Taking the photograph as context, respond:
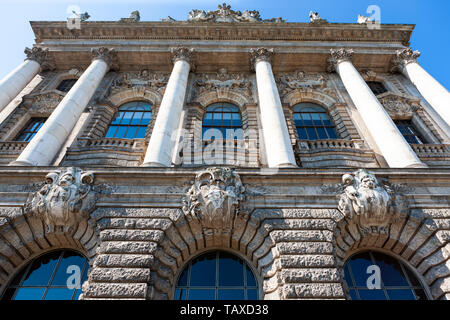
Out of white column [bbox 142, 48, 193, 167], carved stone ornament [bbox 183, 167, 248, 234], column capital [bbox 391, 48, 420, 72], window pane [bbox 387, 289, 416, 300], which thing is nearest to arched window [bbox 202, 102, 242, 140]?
white column [bbox 142, 48, 193, 167]

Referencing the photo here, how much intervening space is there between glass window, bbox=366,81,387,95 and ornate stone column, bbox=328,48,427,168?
2284 mm

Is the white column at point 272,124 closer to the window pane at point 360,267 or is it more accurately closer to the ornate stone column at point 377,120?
the window pane at point 360,267

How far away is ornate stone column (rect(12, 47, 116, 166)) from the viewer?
845 centimetres

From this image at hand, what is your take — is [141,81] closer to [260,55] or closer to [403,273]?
[260,55]

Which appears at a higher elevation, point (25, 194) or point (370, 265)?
point (25, 194)

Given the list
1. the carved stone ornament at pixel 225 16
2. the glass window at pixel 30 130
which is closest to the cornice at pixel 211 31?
the carved stone ornament at pixel 225 16

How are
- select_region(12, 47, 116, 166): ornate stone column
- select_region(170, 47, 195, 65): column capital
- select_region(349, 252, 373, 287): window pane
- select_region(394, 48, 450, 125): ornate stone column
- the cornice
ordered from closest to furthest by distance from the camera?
select_region(349, 252, 373, 287): window pane → select_region(12, 47, 116, 166): ornate stone column → select_region(394, 48, 450, 125): ornate stone column → select_region(170, 47, 195, 65): column capital → the cornice

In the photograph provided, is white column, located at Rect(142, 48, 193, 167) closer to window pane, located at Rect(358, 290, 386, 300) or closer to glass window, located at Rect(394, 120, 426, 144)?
window pane, located at Rect(358, 290, 386, 300)

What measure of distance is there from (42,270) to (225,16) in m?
17.8

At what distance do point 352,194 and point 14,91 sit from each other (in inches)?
609
